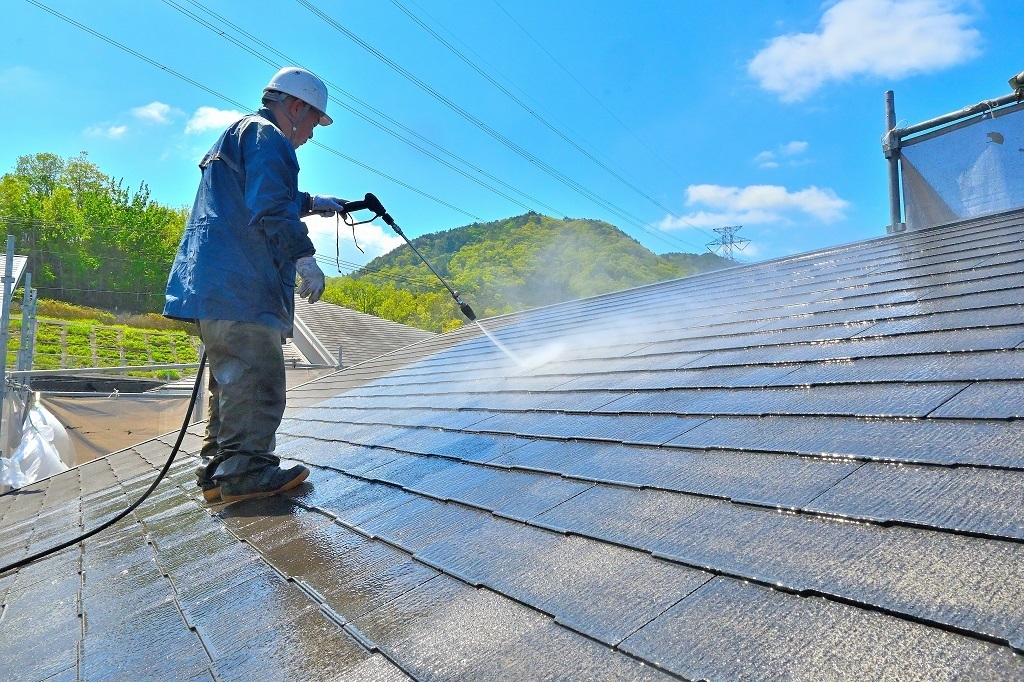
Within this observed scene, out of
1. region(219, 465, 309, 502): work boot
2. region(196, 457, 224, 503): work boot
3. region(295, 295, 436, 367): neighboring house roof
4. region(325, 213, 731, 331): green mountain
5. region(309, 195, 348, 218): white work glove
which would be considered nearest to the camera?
region(219, 465, 309, 502): work boot

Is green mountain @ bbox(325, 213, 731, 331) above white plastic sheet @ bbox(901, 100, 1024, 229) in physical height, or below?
above

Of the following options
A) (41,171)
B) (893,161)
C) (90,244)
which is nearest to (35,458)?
(893,161)

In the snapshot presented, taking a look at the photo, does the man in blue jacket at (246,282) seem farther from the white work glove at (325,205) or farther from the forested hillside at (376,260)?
the forested hillside at (376,260)

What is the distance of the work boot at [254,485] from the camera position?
289cm

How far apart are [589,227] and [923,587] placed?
84435mm

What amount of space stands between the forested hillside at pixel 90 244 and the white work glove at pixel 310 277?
49168 mm

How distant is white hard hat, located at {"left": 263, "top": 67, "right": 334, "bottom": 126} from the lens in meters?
3.13

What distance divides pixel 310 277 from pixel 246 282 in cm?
28

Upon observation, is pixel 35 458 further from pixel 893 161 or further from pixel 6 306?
pixel 893 161

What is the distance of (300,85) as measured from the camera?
3.15 m

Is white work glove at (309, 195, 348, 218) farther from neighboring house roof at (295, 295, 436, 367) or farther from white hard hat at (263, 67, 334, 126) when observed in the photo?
neighboring house roof at (295, 295, 436, 367)

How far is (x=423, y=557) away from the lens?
1726 mm

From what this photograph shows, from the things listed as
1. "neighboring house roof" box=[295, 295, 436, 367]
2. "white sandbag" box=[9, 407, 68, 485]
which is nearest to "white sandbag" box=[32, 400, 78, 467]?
"white sandbag" box=[9, 407, 68, 485]

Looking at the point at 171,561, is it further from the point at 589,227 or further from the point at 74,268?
the point at 589,227
